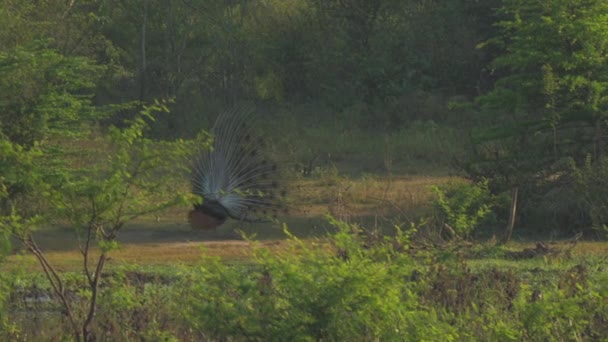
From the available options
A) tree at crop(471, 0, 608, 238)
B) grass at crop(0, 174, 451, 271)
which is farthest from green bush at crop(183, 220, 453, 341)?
tree at crop(471, 0, 608, 238)

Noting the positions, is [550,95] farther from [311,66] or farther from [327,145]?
[311,66]

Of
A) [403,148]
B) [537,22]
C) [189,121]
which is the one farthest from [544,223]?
[189,121]

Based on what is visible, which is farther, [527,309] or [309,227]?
[309,227]

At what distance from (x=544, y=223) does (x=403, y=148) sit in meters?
8.47

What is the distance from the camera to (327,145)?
2491cm

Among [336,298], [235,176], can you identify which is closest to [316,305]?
[336,298]

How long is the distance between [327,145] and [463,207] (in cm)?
1374

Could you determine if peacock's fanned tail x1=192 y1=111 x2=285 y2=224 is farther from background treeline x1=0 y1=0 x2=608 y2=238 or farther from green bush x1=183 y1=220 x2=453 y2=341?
green bush x1=183 y1=220 x2=453 y2=341

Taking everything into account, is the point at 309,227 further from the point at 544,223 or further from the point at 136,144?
A: the point at 136,144

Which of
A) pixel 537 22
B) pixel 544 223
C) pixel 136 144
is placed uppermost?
pixel 537 22

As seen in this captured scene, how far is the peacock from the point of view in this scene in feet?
52.3

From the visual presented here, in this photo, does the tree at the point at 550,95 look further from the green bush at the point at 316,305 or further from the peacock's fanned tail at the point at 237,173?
the green bush at the point at 316,305

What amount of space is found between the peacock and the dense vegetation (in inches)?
20.8

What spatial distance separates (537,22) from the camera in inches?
626
